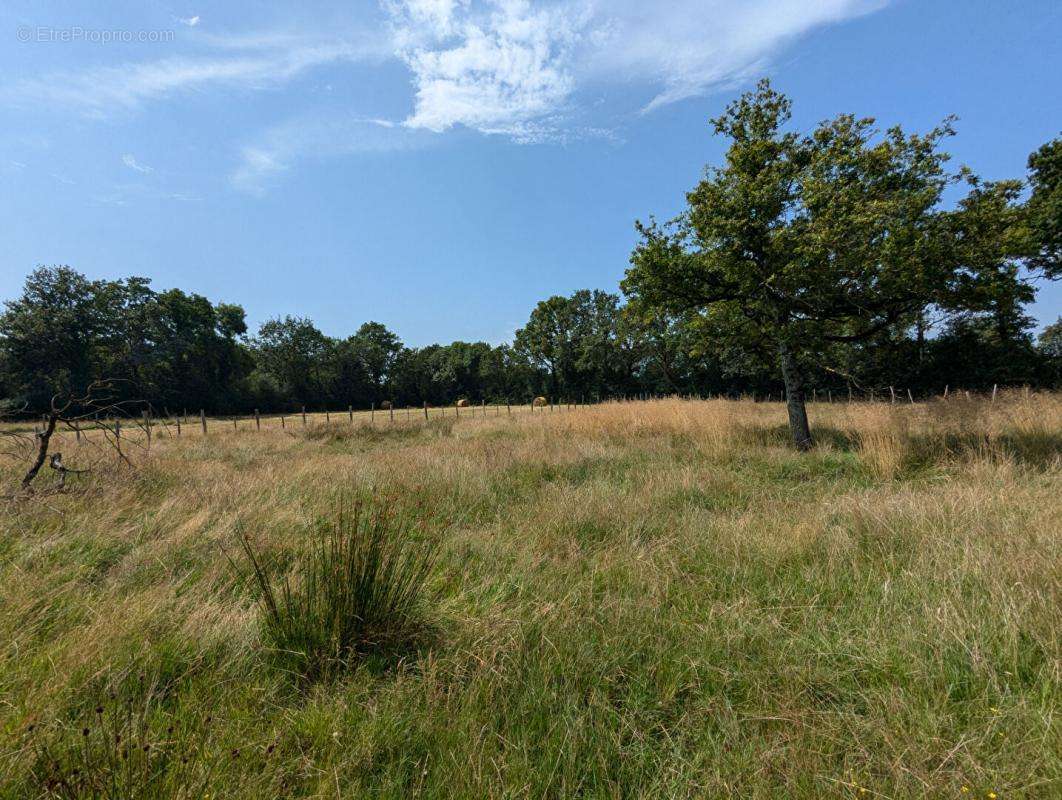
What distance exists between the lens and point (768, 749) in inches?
63.9

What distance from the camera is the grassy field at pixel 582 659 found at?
1.49m

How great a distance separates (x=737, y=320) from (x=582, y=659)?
951cm

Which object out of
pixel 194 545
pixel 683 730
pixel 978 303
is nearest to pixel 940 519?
pixel 683 730

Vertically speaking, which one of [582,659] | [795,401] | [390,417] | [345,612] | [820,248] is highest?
[820,248]

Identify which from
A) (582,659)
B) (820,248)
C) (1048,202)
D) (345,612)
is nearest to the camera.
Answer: (582,659)

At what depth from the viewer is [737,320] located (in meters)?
9.59

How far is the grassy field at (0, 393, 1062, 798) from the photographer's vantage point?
1494 millimetres

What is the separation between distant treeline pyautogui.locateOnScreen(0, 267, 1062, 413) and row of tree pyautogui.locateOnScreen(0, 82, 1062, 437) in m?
0.18

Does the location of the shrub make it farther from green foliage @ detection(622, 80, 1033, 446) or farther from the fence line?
green foliage @ detection(622, 80, 1033, 446)

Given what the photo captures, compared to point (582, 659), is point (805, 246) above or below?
above

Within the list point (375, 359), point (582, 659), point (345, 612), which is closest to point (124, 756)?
point (345, 612)

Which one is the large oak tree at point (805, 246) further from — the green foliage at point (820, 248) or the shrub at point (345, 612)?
the shrub at point (345, 612)

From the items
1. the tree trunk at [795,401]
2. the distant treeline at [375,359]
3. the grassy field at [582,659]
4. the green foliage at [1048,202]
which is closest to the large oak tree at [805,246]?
the tree trunk at [795,401]

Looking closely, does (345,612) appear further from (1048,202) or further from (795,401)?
(1048,202)
